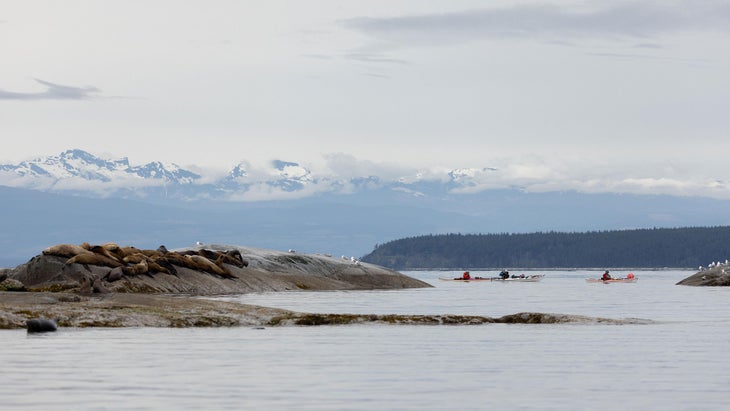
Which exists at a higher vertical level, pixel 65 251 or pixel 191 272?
pixel 65 251

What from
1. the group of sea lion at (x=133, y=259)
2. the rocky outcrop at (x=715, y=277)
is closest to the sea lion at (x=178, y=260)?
the group of sea lion at (x=133, y=259)

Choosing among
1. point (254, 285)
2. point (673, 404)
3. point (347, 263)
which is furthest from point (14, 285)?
point (347, 263)

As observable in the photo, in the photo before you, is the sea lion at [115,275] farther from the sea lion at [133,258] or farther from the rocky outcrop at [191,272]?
the sea lion at [133,258]

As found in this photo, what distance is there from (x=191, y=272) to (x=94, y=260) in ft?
33.7

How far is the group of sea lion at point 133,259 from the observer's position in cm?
7394

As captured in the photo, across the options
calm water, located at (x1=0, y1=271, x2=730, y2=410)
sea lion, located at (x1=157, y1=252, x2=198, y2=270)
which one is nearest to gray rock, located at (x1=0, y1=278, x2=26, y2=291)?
calm water, located at (x1=0, y1=271, x2=730, y2=410)

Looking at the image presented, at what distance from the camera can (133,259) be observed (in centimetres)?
7788

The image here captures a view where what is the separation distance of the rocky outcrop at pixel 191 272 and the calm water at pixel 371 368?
21470 millimetres

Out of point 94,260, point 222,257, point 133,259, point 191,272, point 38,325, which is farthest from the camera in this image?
point 222,257

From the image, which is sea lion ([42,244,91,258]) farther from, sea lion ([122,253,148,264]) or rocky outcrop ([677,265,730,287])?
rocky outcrop ([677,265,730,287])

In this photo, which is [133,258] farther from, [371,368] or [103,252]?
[371,368]

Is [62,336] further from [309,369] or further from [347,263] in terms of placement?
[347,263]

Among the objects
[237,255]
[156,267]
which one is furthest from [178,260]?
[237,255]

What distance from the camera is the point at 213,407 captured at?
2578 cm
